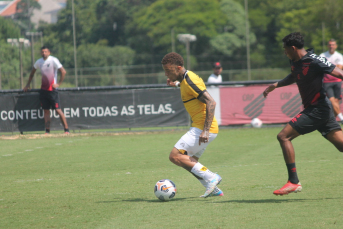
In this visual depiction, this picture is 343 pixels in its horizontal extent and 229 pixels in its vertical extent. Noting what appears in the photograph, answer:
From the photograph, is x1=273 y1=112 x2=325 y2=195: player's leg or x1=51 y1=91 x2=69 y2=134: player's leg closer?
x1=273 y1=112 x2=325 y2=195: player's leg

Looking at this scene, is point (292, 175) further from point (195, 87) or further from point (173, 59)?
point (173, 59)

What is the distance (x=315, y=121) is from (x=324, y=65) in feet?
2.21

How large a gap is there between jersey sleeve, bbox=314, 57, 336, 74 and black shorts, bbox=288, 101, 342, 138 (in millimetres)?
472

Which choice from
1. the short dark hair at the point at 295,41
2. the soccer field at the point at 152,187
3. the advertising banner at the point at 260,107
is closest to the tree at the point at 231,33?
the advertising banner at the point at 260,107

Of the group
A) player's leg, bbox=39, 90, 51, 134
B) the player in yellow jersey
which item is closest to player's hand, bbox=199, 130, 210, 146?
the player in yellow jersey

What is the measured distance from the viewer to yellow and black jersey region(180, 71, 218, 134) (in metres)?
5.66

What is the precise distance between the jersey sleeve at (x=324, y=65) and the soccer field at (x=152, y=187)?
146 centimetres

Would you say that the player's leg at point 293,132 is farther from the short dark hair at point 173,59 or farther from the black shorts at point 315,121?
the short dark hair at point 173,59

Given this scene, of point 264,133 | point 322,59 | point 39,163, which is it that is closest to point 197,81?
point 322,59

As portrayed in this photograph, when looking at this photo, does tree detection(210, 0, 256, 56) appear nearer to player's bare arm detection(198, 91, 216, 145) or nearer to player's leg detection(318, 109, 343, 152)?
player's leg detection(318, 109, 343, 152)

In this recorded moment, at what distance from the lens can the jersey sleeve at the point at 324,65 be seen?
5.50 metres

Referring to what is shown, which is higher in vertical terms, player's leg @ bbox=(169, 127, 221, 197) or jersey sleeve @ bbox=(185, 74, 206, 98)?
jersey sleeve @ bbox=(185, 74, 206, 98)

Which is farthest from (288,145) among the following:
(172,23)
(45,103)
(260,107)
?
(172,23)

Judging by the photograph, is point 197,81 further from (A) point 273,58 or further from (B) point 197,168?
(A) point 273,58
